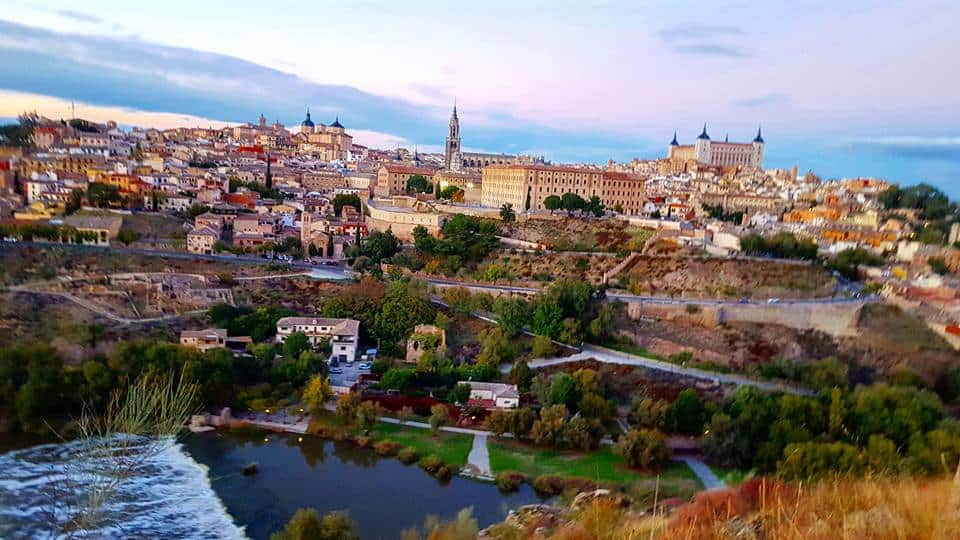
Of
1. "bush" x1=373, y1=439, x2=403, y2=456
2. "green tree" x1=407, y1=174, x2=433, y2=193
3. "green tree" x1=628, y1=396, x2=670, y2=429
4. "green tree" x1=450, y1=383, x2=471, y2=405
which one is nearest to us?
"bush" x1=373, y1=439, x2=403, y2=456

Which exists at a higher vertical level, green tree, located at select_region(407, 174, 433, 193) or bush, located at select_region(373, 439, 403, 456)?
green tree, located at select_region(407, 174, 433, 193)

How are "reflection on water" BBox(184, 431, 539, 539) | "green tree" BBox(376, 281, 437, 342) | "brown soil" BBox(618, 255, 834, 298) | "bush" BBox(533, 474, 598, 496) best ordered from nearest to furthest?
"reflection on water" BBox(184, 431, 539, 539), "bush" BBox(533, 474, 598, 496), "green tree" BBox(376, 281, 437, 342), "brown soil" BBox(618, 255, 834, 298)

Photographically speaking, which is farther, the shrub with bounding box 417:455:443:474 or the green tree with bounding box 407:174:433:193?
the green tree with bounding box 407:174:433:193

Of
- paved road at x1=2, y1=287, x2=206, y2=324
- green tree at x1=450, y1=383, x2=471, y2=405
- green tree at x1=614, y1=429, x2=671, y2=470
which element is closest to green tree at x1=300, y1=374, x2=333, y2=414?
green tree at x1=450, y1=383, x2=471, y2=405

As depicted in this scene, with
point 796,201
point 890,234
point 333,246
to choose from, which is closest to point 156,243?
point 333,246

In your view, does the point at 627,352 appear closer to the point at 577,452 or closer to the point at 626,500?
the point at 577,452

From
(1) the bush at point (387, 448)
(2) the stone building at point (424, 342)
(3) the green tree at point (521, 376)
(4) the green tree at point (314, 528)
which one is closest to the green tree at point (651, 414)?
(3) the green tree at point (521, 376)

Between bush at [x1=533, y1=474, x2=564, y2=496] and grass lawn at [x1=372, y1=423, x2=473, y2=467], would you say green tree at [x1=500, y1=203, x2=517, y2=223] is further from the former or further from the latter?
bush at [x1=533, y1=474, x2=564, y2=496]

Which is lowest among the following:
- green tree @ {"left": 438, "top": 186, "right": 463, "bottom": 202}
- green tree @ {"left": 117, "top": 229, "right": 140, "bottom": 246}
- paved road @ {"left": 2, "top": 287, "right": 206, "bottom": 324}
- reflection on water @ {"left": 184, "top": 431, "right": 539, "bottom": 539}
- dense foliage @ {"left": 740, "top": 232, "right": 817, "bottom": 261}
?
reflection on water @ {"left": 184, "top": 431, "right": 539, "bottom": 539}
